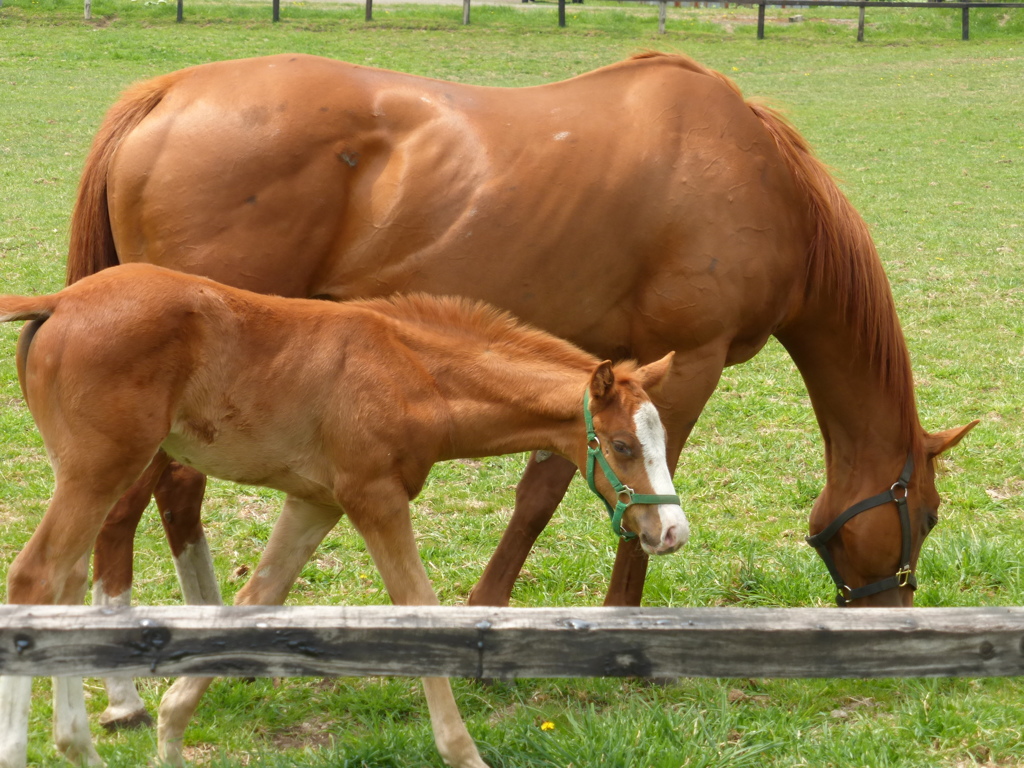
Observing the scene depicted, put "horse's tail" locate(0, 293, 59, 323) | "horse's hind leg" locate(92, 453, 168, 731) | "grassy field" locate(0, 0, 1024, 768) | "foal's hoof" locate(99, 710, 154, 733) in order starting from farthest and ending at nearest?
"horse's hind leg" locate(92, 453, 168, 731), "foal's hoof" locate(99, 710, 154, 733), "grassy field" locate(0, 0, 1024, 768), "horse's tail" locate(0, 293, 59, 323)

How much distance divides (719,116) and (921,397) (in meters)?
3.16

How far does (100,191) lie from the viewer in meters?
3.99

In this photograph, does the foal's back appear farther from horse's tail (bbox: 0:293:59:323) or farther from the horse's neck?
the horse's neck

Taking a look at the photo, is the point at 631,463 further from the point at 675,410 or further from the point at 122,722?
the point at 122,722

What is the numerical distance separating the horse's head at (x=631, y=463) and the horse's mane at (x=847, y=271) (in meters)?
1.35

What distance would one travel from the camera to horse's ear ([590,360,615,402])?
3.05 meters

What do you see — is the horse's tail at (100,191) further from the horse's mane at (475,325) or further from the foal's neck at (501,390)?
the foal's neck at (501,390)

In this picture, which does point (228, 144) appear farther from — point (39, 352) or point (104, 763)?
point (104, 763)

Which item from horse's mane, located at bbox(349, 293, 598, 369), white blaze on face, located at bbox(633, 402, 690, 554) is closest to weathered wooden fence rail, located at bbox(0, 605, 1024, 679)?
white blaze on face, located at bbox(633, 402, 690, 554)

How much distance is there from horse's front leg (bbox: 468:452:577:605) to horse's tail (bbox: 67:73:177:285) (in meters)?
1.86

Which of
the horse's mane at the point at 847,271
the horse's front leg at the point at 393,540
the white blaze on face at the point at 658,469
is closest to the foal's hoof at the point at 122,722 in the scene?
the horse's front leg at the point at 393,540

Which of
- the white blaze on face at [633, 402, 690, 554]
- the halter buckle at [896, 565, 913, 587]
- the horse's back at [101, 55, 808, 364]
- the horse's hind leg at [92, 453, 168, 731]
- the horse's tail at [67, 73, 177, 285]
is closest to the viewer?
the white blaze on face at [633, 402, 690, 554]

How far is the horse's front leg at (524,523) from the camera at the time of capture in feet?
13.9

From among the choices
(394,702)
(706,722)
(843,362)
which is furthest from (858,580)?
(394,702)
